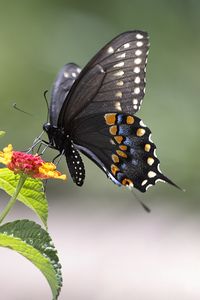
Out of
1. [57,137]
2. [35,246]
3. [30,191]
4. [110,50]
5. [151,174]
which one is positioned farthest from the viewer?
[57,137]

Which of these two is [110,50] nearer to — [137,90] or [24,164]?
[137,90]

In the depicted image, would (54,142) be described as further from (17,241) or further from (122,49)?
(17,241)

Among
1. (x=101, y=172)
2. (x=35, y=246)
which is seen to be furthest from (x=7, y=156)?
(x=101, y=172)

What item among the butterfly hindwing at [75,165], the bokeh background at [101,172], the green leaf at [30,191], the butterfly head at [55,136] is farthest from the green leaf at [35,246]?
the bokeh background at [101,172]

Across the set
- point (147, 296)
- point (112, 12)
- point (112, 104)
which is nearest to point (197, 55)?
point (112, 12)

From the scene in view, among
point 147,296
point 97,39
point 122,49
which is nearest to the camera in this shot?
point 122,49
